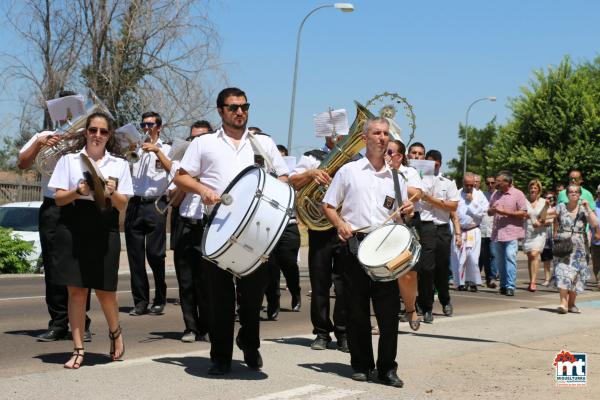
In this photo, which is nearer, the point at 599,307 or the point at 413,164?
the point at 413,164

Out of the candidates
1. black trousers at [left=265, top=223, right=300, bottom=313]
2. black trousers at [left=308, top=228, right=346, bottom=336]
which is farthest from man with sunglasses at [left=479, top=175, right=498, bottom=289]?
black trousers at [left=308, top=228, right=346, bottom=336]

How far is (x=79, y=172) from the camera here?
751 cm

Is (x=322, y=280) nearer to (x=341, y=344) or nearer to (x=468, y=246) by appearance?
(x=341, y=344)

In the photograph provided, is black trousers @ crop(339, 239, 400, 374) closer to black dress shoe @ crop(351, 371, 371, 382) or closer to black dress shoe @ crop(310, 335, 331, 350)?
black dress shoe @ crop(351, 371, 371, 382)

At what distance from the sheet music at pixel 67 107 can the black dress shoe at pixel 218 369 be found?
261cm

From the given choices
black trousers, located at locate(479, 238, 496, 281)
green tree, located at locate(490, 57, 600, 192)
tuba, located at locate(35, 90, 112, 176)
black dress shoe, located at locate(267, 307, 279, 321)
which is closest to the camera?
tuba, located at locate(35, 90, 112, 176)

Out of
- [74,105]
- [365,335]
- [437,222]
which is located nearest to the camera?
[365,335]

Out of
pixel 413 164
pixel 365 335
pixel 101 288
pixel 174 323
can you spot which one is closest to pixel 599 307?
pixel 413 164

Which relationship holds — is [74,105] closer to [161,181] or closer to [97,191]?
[97,191]

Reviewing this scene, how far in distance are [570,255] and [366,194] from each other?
6.68 metres

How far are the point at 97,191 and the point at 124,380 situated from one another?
135 cm

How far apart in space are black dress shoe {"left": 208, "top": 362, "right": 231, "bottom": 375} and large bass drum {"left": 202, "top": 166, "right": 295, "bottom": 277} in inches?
30.0

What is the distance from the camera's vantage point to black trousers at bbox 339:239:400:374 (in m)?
7.32

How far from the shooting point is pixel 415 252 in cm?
727
